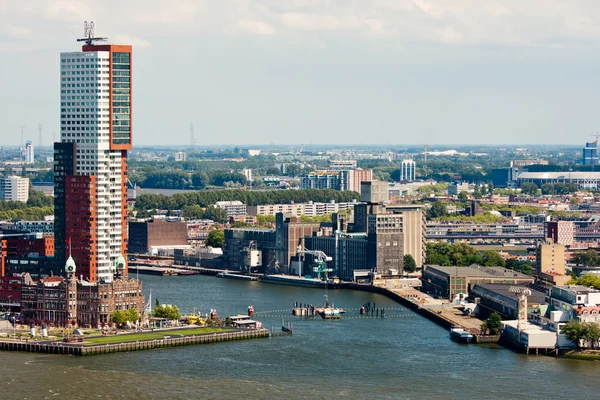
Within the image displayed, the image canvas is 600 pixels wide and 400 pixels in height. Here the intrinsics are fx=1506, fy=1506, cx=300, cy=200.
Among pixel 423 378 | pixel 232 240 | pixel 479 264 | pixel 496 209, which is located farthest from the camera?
pixel 496 209

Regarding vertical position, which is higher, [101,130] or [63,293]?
[101,130]

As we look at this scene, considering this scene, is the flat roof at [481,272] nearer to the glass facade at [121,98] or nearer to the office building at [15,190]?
the glass facade at [121,98]

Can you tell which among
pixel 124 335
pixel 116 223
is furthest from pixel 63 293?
pixel 116 223

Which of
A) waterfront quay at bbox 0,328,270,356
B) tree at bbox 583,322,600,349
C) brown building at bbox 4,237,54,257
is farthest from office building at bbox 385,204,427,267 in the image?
tree at bbox 583,322,600,349

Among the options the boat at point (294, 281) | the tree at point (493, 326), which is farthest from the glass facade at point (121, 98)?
the tree at point (493, 326)

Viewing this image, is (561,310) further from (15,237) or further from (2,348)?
(15,237)

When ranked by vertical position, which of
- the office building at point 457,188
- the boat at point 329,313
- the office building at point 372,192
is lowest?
the boat at point 329,313

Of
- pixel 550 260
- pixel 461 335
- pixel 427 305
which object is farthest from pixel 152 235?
pixel 461 335
